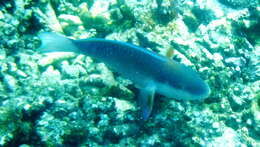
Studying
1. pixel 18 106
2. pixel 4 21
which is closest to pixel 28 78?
pixel 18 106

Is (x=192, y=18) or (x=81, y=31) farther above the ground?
(x=192, y=18)

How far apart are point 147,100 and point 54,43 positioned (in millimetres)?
1408

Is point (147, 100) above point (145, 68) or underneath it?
underneath

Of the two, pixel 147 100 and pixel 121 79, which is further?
pixel 121 79

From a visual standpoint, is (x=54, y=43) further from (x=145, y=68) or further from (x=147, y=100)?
(x=147, y=100)

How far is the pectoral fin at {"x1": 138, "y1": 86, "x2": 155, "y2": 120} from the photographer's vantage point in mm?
2889

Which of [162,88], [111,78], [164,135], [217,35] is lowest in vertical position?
[164,135]

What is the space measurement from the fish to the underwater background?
Answer: 426 millimetres

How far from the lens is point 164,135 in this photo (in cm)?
328

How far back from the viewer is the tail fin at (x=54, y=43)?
3.31m

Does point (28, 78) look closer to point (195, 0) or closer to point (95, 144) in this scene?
point (95, 144)

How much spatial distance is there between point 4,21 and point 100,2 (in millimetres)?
2170

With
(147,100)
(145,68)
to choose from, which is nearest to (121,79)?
(145,68)

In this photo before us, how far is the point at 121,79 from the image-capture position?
3957mm
